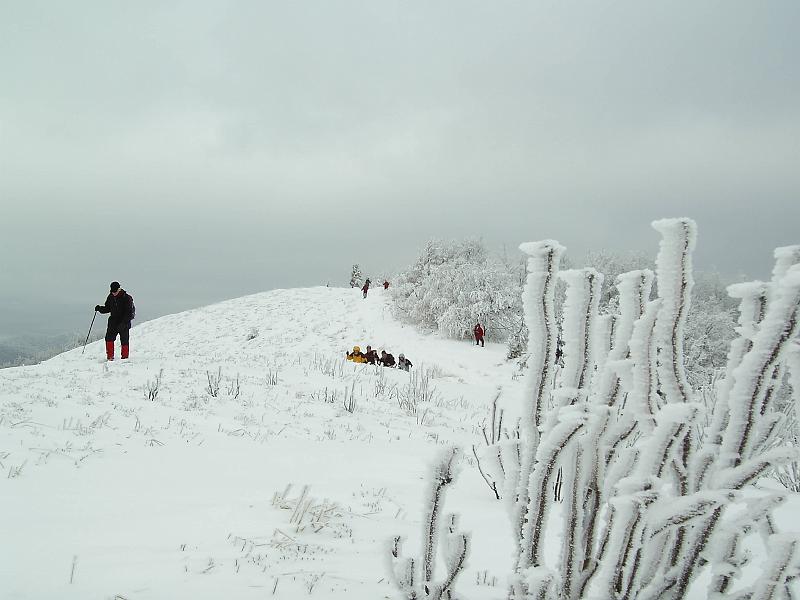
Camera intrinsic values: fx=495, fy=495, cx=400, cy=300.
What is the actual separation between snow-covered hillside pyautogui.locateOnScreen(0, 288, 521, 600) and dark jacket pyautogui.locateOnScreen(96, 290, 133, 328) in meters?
1.80

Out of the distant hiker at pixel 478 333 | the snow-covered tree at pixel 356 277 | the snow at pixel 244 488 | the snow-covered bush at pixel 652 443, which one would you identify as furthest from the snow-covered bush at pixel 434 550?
the snow-covered tree at pixel 356 277

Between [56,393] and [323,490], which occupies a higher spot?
[56,393]

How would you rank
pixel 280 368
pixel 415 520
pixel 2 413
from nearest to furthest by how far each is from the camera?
pixel 415 520 → pixel 2 413 → pixel 280 368

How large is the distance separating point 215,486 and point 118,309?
29.5 ft

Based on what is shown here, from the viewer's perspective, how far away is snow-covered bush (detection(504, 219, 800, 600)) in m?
1.25

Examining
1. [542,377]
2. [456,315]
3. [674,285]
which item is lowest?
[542,377]

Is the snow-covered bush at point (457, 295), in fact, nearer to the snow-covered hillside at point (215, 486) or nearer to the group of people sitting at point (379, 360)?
the group of people sitting at point (379, 360)

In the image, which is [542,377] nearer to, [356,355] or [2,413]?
[2,413]

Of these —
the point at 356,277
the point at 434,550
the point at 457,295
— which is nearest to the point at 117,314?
the point at 434,550

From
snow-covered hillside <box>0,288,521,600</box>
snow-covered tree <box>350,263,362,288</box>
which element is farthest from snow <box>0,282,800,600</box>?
snow-covered tree <box>350,263,362,288</box>

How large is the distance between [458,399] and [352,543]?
7.66 meters

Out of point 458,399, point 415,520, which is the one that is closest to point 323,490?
point 415,520

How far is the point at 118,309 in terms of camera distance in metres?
11.1

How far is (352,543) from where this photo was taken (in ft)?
9.21
